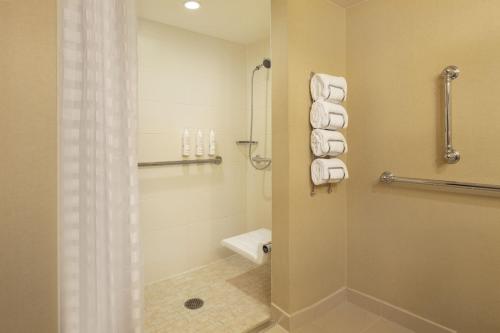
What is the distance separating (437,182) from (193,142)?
1.86m

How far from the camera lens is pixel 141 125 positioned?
212 cm

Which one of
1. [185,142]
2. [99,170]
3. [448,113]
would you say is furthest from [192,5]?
[448,113]

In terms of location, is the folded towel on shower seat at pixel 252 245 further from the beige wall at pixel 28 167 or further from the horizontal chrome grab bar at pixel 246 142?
the beige wall at pixel 28 167

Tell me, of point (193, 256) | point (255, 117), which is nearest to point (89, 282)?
point (193, 256)

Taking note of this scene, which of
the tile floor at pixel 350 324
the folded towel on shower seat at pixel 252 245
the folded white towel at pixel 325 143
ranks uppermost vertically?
the folded white towel at pixel 325 143

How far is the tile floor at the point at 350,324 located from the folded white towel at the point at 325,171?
36.0 inches

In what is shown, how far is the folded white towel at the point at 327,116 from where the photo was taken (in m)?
1.55

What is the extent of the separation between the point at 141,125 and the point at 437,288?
2.30 meters

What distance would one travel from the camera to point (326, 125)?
5.15ft

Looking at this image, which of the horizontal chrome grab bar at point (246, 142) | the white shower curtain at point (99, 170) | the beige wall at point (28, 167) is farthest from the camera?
the horizontal chrome grab bar at point (246, 142)

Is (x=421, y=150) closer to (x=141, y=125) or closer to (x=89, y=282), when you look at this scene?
(x=89, y=282)

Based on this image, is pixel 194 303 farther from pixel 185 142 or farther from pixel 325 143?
pixel 325 143

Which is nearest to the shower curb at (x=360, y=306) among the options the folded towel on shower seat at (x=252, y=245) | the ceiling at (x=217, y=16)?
the folded towel on shower seat at (x=252, y=245)

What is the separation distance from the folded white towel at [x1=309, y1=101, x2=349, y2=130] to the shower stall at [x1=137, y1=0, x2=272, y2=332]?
0.94 m
